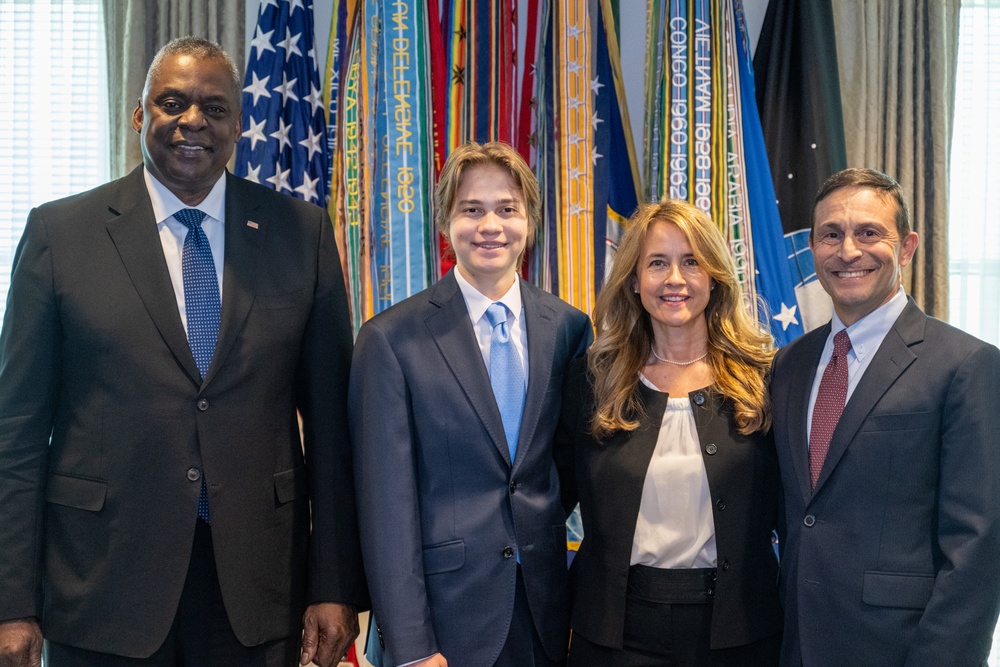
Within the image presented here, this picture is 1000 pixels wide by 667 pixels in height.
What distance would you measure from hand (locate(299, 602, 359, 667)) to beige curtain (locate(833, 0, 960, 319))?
246cm

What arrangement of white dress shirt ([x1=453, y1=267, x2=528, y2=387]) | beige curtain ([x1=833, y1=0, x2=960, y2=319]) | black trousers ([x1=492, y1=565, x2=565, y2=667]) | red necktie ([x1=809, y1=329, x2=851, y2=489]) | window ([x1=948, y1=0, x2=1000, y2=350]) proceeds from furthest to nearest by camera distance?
window ([x1=948, y1=0, x2=1000, y2=350]) < beige curtain ([x1=833, y1=0, x2=960, y2=319]) < white dress shirt ([x1=453, y1=267, x2=528, y2=387]) < black trousers ([x1=492, y1=565, x2=565, y2=667]) < red necktie ([x1=809, y1=329, x2=851, y2=489])

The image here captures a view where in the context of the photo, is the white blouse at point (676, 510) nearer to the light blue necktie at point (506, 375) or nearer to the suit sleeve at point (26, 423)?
the light blue necktie at point (506, 375)

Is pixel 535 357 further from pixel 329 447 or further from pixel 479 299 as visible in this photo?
pixel 329 447

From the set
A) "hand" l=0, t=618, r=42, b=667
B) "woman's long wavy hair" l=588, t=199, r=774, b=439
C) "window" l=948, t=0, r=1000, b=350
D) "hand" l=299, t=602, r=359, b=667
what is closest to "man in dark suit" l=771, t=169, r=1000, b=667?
"woman's long wavy hair" l=588, t=199, r=774, b=439

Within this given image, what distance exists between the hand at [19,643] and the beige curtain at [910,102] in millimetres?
2984

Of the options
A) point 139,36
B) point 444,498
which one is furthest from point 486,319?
point 139,36

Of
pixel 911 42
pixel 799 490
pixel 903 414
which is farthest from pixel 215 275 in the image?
pixel 911 42

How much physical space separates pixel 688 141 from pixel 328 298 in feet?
5.55

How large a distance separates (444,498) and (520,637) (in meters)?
0.35

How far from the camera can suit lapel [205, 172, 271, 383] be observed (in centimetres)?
180

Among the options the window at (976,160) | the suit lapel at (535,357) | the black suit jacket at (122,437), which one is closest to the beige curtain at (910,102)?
the window at (976,160)

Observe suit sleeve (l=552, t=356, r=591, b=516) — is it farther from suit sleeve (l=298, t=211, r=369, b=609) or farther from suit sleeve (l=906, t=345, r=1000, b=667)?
suit sleeve (l=906, t=345, r=1000, b=667)

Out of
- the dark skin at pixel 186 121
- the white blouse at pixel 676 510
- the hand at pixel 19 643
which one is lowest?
the hand at pixel 19 643

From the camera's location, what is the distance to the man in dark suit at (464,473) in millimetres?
1945
